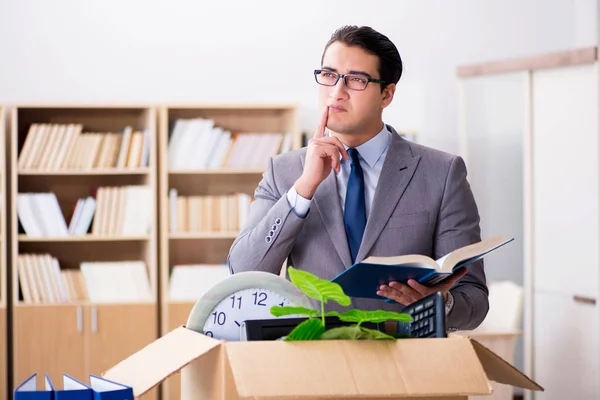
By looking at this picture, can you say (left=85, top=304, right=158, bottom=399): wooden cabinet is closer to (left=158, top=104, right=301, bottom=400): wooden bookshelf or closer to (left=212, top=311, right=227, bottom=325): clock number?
(left=158, top=104, right=301, bottom=400): wooden bookshelf

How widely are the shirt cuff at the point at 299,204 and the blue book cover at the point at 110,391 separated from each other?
0.72 meters

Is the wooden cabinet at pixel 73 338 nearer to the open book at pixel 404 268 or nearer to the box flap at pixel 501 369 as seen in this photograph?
the open book at pixel 404 268

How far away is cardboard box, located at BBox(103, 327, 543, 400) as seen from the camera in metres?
1.11

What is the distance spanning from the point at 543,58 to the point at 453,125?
102 cm

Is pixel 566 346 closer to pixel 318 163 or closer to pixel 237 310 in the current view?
pixel 318 163

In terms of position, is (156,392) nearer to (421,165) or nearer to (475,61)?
(475,61)

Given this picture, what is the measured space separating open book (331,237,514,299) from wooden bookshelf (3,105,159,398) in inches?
139

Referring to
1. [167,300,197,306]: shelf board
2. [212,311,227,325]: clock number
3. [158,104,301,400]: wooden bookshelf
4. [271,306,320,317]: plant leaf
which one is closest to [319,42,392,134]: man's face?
[212,311,227,325]: clock number

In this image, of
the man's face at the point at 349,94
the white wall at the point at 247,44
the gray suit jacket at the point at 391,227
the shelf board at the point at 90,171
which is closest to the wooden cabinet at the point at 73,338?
the shelf board at the point at 90,171

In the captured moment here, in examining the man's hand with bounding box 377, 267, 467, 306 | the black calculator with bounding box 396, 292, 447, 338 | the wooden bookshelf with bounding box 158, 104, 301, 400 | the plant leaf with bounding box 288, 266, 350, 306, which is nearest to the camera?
the plant leaf with bounding box 288, 266, 350, 306

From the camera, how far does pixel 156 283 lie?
4.96 metres

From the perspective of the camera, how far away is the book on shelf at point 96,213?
4848mm

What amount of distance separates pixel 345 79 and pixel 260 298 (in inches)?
27.8

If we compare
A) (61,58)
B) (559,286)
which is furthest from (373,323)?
(61,58)
